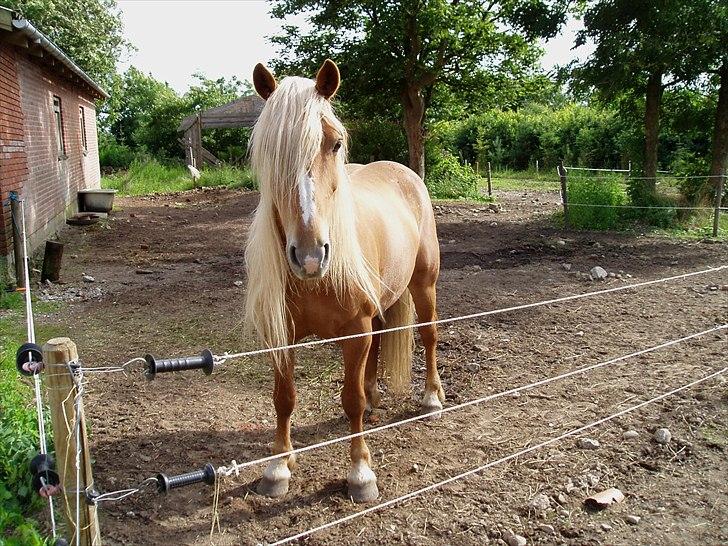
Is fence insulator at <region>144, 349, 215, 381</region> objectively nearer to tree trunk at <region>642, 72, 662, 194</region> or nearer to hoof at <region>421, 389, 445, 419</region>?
hoof at <region>421, 389, 445, 419</region>

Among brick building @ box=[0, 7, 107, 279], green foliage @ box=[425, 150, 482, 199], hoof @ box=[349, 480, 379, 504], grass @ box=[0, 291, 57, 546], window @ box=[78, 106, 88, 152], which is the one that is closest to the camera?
grass @ box=[0, 291, 57, 546]

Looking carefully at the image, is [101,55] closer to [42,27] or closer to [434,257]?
[42,27]

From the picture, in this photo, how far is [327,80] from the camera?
266 centimetres

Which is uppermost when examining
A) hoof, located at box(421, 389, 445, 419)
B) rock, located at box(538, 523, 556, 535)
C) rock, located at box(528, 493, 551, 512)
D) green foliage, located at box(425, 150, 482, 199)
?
green foliage, located at box(425, 150, 482, 199)

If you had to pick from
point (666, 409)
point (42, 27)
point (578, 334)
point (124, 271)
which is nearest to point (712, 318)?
point (578, 334)

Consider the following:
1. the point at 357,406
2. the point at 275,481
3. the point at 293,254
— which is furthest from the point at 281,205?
the point at 275,481

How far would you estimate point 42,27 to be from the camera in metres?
25.3

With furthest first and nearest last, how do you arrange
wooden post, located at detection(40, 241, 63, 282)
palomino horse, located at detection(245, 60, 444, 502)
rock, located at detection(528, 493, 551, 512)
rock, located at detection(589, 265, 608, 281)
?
wooden post, located at detection(40, 241, 63, 282) < rock, located at detection(589, 265, 608, 281) < rock, located at detection(528, 493, 551, 512) < palomino horse, located at detection(245, 60, 444, 502)

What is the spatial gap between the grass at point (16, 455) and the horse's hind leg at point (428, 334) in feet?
8.26

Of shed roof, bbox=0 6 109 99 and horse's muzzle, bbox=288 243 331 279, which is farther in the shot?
shed roof, bbox=0 6 109 99

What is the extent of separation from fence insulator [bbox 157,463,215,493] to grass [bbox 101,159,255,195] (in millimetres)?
20375

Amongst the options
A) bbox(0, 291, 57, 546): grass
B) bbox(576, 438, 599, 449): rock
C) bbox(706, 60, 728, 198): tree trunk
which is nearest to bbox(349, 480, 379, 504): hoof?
bbox(576, 438, 599, 449): rock

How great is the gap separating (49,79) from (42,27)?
53.1 feet

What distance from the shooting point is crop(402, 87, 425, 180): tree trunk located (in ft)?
53.0
